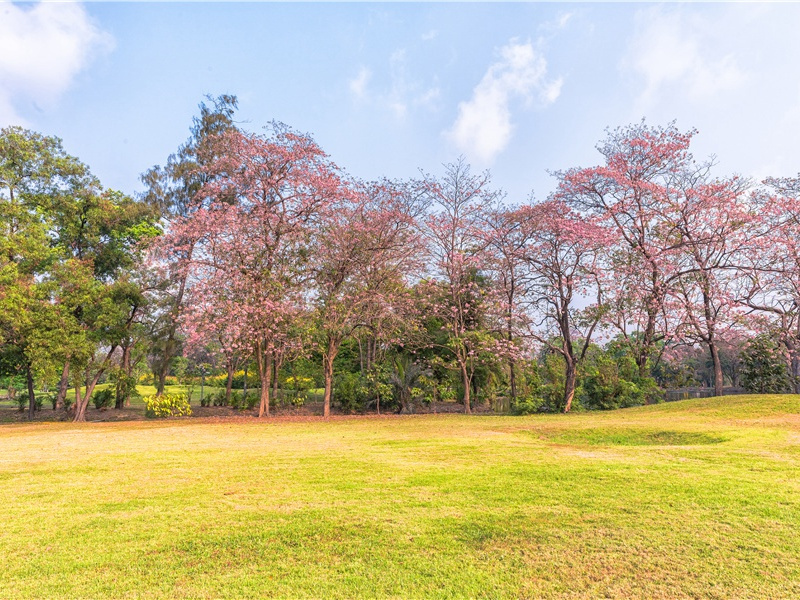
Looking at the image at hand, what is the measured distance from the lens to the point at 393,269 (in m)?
16.7

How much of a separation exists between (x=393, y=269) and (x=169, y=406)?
10097mm

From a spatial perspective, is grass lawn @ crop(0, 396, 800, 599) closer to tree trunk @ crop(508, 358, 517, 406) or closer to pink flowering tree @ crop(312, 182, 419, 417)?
pink flowering tree @ crop(312, 182, 419, 417)

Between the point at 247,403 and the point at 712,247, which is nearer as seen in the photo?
the point at 712,247

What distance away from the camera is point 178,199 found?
21172mm

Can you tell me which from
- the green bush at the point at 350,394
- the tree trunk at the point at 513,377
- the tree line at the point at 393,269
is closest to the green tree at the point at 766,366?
the tree line at the point at 393,269

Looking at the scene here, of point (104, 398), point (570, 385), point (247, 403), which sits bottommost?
point (247, 403)

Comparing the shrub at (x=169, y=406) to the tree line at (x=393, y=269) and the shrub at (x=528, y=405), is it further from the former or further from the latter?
the shrub at (x=528, y=405)

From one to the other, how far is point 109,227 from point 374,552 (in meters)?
19.4

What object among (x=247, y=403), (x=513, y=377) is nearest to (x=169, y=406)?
(x=247, y=403)

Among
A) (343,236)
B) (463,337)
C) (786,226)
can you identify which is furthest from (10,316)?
(786,226)

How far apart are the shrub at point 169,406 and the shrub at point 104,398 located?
5.96 metres

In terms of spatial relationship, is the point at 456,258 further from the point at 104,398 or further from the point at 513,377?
the point at 104,398

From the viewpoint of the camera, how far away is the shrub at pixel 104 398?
75.6ft

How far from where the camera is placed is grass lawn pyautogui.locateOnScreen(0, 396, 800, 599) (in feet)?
10.6
